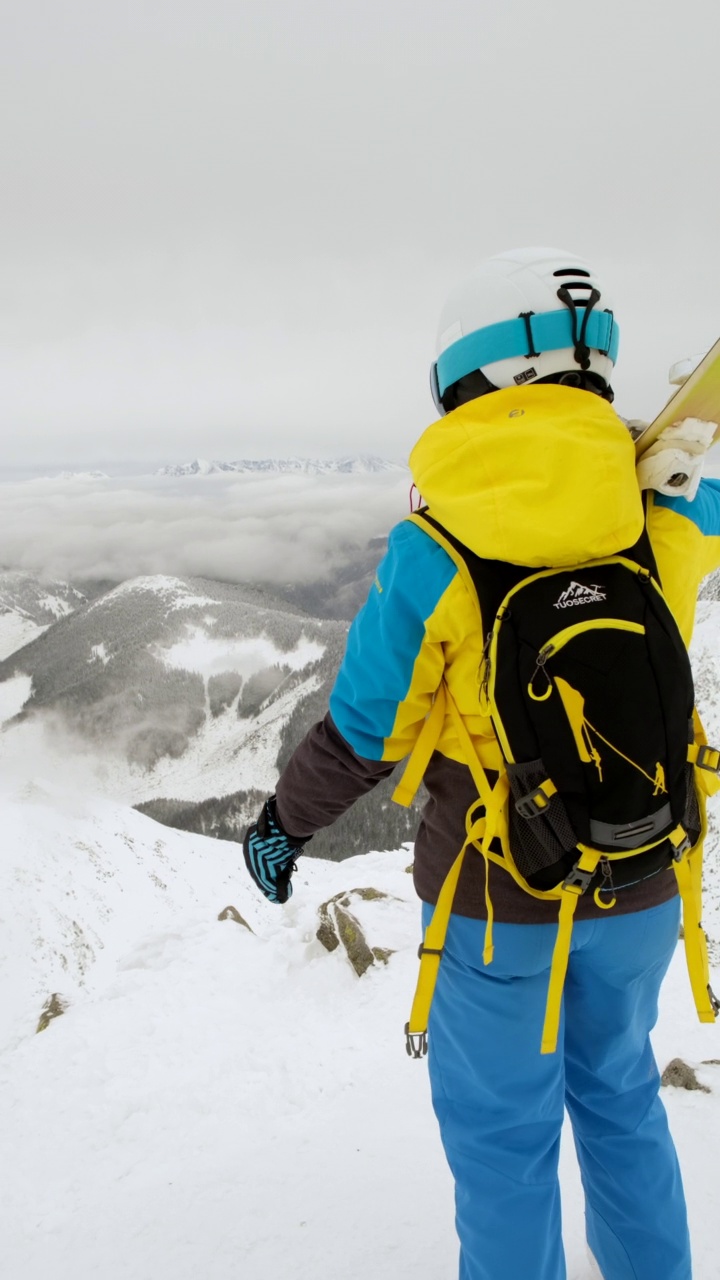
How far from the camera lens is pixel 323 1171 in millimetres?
4414

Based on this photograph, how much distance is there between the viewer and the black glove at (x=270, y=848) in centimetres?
267

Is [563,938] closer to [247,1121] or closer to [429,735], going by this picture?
[429,735]

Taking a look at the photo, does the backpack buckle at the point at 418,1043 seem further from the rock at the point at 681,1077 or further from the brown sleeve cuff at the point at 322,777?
the rock at the point at 681,1077

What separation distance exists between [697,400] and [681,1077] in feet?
17.7

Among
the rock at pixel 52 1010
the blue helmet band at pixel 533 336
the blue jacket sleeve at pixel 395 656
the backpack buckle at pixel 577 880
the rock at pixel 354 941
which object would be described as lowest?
the rock at pixel 52 1010

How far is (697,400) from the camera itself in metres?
2.01

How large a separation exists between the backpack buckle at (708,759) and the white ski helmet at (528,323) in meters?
1.34

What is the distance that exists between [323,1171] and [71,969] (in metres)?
27.9

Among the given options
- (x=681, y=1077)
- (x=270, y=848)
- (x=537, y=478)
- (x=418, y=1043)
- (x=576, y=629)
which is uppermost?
(x=537, y=478)

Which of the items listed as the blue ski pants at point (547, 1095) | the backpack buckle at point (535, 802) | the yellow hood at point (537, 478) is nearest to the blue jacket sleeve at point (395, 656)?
the yellow hood at point (537, 478)

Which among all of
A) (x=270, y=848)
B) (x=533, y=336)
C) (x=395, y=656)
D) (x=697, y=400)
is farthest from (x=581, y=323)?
(x=270, y=848)

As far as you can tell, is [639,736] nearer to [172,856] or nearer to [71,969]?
[71,969]

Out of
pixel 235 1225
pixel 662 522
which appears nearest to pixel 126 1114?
pixel 235 1225

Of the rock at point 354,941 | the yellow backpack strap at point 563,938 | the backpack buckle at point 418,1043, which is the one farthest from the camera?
the rock at point 354,941
